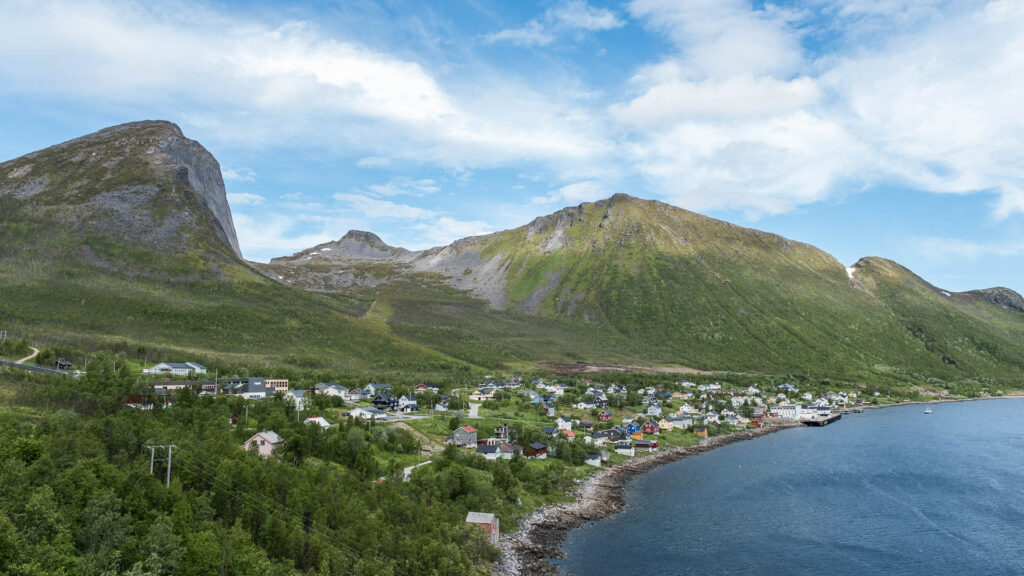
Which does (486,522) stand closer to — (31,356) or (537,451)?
(537,451)

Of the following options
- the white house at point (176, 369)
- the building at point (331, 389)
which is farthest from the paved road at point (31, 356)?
the building at point (331, 389)

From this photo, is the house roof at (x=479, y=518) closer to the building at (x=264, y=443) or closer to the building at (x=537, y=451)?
the building at (x=264, y=443)

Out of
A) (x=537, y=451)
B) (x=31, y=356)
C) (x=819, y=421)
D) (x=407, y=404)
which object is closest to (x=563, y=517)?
(x=537, y=451)

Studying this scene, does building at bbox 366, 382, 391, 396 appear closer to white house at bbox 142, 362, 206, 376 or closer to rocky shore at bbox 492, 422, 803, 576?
white house at bbox 142, 362, 206, 376

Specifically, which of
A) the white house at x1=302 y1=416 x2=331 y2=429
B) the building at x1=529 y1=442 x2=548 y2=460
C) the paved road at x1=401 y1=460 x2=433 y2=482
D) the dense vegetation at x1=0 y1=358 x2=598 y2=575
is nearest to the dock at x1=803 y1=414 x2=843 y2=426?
the building at x1=529 y1=442 x2=548 y2=460

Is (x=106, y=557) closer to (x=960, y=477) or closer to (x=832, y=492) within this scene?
(x=832, y=492)

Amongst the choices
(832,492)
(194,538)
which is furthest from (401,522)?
(832,492)
